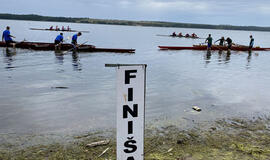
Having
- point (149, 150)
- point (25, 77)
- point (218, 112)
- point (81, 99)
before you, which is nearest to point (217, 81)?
point (218, 112)

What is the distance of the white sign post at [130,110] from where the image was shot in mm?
3316

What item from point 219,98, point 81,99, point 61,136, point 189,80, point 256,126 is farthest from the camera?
point 189,80

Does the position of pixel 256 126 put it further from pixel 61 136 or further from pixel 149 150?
pixel 61 136

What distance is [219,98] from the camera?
11898mm

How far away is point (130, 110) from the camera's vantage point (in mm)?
3402

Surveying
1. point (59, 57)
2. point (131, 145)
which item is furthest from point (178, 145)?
point (59, 57)

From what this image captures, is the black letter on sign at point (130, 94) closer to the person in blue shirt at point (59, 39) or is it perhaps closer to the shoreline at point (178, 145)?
the shoreline at point (178, 145)

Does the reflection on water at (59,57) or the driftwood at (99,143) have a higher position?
the reflection on water at (59,57)

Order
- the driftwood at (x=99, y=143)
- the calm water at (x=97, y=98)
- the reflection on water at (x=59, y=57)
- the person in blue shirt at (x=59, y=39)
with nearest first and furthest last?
the driftwood at (x=99, y=143) → the calm water at (x=97, y=98) → the reflection on water at (x=59, y=57) → the person in blue shirt at (x=59, y=39)

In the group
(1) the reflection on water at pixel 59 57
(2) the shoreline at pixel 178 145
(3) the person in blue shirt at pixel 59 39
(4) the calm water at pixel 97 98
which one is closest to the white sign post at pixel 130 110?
(2) the shoreline at pixel 178 145

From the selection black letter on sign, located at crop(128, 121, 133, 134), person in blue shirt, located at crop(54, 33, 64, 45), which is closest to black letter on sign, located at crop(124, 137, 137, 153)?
black letter on sign, located at crop(128, 121, 133, 134)

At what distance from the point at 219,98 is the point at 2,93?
34.9 ft

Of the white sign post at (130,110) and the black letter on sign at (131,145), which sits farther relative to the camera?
the black letter on sign at (131,145)

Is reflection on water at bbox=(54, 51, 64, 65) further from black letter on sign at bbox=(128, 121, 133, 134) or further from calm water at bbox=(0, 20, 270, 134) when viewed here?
black letter on sign at bbox=(128, 121, 133, 134)
